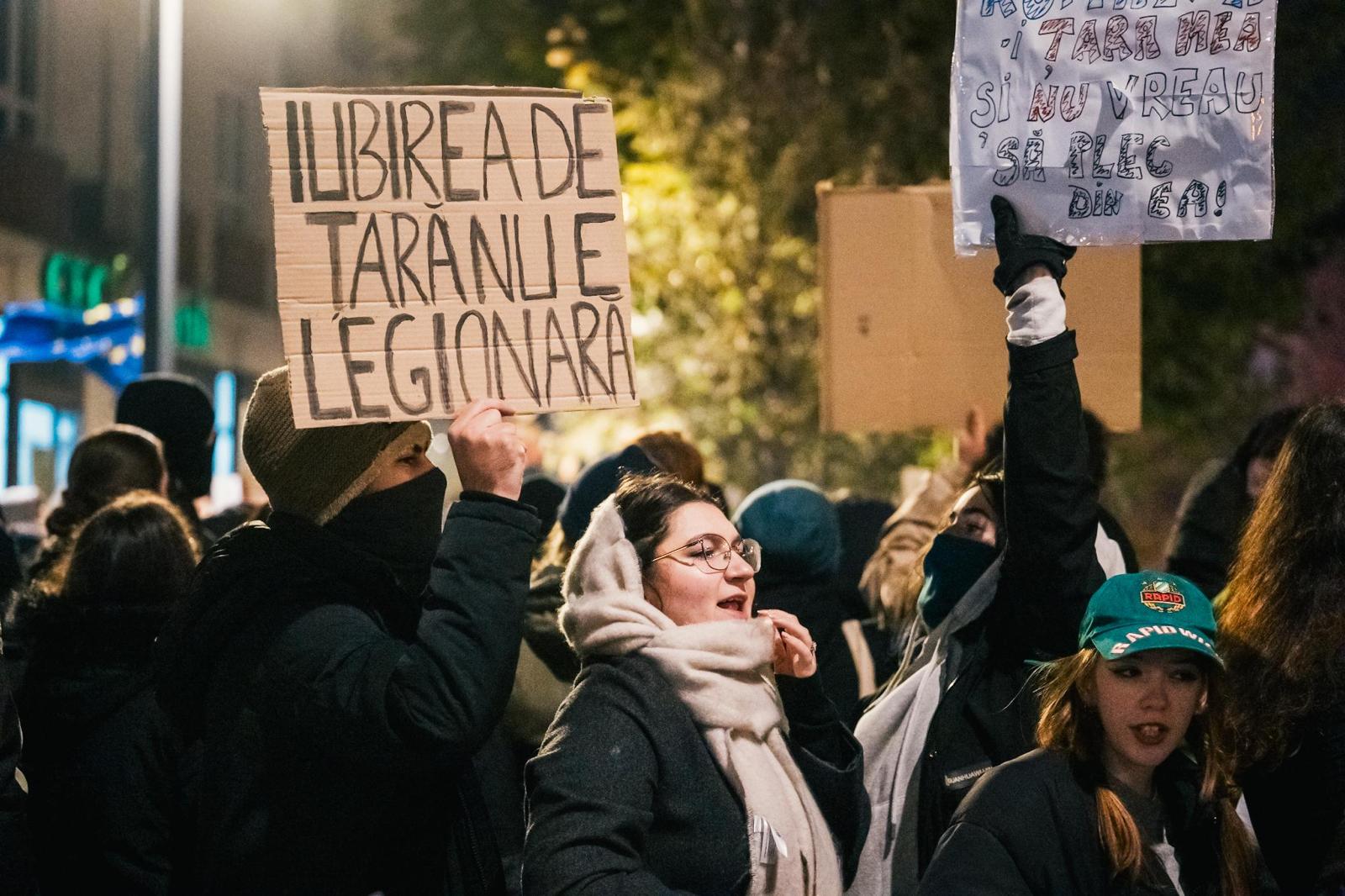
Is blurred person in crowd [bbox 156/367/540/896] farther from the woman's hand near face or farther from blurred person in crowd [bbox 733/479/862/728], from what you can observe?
blurred person in crowd [bbox 733/479/862/728]

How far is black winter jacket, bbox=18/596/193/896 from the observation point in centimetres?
453

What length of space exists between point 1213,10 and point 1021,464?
1148mm

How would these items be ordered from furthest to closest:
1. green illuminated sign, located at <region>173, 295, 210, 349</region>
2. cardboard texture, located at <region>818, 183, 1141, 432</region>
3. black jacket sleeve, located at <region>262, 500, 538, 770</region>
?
green illuminated sign, located at <region>173, 295, 210, 349</region>, cardboard texture, located at <region>818, 183, 1141, 432</region>, black jacket sleeve, located at <region>262, 500, 538, 770</region>

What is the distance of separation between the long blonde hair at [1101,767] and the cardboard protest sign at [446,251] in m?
1.03

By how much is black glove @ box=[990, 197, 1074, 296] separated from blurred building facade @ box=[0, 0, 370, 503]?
7.35 m

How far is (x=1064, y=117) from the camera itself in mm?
3818

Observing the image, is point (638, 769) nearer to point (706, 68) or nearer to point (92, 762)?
point (92, 762)

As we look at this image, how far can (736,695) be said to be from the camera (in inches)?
130

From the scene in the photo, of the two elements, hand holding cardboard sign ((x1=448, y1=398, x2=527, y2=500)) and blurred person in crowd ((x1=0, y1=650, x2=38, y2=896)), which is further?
blurred person in crowd ((x1=0, y1=650, x2=38, y2=896))

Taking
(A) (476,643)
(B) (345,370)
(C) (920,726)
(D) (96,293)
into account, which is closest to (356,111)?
(B) (345,370)

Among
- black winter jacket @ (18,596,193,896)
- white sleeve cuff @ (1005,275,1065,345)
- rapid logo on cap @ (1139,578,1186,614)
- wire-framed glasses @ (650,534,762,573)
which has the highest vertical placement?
white sleeve cuff @ (1005,275,1065,345)

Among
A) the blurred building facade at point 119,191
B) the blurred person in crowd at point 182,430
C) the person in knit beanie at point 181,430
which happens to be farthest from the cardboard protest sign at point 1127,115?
the blurred building facade at point 119,191

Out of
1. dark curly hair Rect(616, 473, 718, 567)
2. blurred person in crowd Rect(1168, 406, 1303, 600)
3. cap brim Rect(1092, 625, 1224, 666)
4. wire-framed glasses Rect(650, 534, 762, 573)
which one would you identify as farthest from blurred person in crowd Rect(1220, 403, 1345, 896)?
blurred person in crowd Rect(1168, 406, 1303, 600)

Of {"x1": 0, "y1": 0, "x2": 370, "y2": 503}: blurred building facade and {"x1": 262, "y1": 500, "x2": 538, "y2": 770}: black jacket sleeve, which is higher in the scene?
{"x1": 0, "y1": 0, "x2": 370, "y2": 503}: blurred building facade
